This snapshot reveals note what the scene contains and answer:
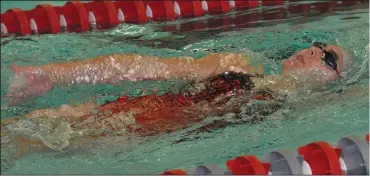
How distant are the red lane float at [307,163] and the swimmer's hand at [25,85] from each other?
34.2 inches

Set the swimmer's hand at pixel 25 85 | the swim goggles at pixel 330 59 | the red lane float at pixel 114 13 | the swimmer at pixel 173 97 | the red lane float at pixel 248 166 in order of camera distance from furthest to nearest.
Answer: the red lane float at pixel 114 13, the swim goggles at pixel 330 59, the swimmer's hand at pixel 25 85, the swimmer at pixel 173 97, the red lane float at pixel 248 166

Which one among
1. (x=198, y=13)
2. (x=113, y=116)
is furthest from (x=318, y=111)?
(x=198, y=13)

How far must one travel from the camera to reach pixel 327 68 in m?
Answer: 2.89

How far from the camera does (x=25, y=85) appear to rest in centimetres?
273

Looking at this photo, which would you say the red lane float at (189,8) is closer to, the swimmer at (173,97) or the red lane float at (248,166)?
the swimmer at (173,97)

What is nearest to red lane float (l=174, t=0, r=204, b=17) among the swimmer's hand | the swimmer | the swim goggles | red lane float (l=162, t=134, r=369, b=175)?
the swimmer

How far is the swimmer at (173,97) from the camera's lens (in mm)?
2559

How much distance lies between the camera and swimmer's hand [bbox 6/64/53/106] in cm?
272

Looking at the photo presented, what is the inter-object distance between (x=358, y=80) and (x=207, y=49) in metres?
0.74

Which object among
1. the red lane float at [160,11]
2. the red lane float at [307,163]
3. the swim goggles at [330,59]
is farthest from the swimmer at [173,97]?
the red lane float at [160,11]

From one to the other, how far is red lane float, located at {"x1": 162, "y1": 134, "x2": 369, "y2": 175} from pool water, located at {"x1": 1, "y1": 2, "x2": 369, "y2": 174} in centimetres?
27

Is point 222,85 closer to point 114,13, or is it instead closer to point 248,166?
point 248,166

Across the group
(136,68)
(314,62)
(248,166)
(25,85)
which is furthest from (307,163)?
(25,85)

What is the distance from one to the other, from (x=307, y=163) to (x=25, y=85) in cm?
124
